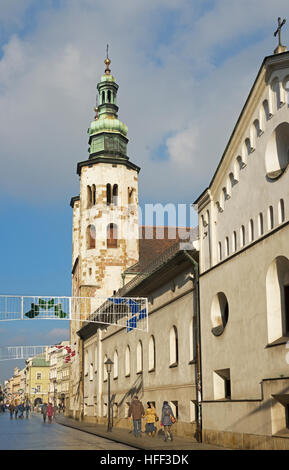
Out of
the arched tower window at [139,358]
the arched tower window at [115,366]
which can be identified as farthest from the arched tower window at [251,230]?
the arched tower window at [115,366]

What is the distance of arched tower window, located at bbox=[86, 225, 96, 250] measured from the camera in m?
54.8

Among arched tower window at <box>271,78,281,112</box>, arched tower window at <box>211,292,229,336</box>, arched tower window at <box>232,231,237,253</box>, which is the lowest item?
arched tower window at <box>211,292,229,336</box>

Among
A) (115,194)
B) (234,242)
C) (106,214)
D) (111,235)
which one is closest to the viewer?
(234,242)

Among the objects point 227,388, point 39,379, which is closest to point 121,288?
point 227,388

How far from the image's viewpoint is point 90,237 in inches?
2164

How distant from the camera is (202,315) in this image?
77.9 ft

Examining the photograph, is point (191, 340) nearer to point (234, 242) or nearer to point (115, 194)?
point (234, 242)

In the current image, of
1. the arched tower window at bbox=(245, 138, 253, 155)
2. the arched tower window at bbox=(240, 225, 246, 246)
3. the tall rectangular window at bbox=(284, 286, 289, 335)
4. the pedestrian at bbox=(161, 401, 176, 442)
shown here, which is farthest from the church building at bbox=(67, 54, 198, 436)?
the tall rectangular window at bbox=(284, 286, 289, 335)

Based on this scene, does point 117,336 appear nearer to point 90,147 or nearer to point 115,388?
point 115,388

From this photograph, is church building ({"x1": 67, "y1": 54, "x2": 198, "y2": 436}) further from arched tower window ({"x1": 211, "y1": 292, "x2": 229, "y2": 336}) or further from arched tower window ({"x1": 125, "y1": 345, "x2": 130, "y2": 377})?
arched tower window ({"x1": 211, "y1": 292, "x2": 229, "y2": 336})

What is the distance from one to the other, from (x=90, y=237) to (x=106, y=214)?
2.60 meters

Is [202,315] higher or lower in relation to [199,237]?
lower

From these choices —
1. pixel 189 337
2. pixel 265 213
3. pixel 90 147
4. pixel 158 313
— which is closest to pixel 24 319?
pixel 158 313

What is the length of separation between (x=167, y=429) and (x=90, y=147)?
37519 mm
